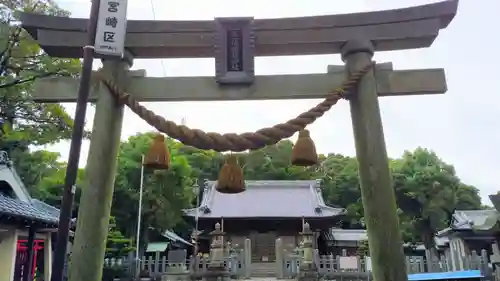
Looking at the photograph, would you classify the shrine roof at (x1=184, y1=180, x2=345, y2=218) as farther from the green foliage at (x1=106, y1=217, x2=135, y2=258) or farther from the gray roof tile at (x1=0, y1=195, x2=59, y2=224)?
the gray roof tile at (x1=0, y1=195, x2=59, y2=224)

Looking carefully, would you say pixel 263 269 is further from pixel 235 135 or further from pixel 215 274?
pixel 235 135

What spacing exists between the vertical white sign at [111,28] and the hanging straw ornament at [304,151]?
185cm

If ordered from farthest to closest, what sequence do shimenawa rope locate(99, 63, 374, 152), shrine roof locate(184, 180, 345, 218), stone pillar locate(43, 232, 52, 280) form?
shrine roof locate(184, 180, 345, 218) < stone pillar locate(43, 232, 52, 280) < shimenawa rope locate(99, 63, 374, 152)

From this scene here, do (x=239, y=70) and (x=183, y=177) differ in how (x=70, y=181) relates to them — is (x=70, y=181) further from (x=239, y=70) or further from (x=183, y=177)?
(x=183, y=177)

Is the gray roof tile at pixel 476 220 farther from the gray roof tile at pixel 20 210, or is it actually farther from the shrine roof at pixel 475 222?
the gray roof tile at pixel 20 210

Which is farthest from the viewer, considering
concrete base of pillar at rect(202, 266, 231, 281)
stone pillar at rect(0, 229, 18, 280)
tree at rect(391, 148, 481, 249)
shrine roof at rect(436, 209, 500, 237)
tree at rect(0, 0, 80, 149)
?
tree at rect(391, 148, 481, 249)

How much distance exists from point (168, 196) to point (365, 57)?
2085 cm

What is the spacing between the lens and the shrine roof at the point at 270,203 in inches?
969

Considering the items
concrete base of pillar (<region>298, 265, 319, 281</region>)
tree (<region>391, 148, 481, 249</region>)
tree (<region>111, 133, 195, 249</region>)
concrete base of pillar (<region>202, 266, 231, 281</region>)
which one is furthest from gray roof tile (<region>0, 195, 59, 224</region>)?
tree (<region>391, 148, 481, 249</region>)

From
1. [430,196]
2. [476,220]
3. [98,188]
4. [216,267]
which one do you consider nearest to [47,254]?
[216,267]

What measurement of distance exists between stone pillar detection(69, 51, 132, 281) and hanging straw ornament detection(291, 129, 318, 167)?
1645 millimetres

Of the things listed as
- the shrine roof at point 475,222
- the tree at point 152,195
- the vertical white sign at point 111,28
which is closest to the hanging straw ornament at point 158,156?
the vertical white sign at point 111,28

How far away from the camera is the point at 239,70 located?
3.96 metres

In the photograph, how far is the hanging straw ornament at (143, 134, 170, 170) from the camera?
12.7ft
